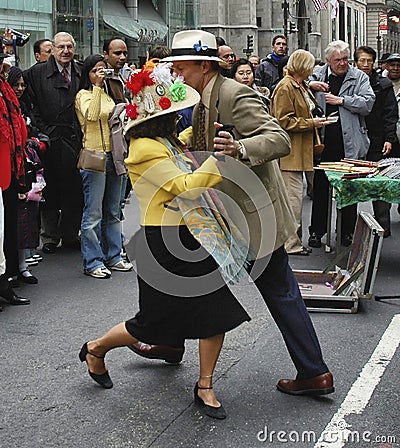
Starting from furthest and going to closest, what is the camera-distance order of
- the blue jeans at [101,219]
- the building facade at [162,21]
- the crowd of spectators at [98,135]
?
the building facade at [162,21] < the blue jeans at [101,219] < the crowd of spectators at [98,135]

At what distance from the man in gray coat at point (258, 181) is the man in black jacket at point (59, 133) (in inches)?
166

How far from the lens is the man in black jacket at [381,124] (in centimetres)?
1050

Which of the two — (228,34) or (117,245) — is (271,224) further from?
(228,34)

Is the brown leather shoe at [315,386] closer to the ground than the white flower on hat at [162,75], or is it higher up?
closer to the ground

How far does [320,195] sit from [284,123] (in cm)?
127

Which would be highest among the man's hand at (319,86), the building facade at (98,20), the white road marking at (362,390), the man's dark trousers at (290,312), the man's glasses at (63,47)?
the building facade at (98,20)

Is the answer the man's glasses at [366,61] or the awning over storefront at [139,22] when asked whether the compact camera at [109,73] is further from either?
the awning over storefront at [139,22]

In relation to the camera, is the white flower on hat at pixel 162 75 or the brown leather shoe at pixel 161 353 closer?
the white flower on hat at pixel 162 75

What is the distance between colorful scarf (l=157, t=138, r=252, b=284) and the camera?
190 inches

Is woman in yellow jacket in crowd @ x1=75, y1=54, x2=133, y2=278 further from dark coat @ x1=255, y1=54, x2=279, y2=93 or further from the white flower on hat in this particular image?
dark coat @ x1=255, y1=54, x2=279, y2=93

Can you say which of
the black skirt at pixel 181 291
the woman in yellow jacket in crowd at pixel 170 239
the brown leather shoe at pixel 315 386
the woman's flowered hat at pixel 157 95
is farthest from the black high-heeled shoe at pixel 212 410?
the woman's flowered hat at pixel 157 95

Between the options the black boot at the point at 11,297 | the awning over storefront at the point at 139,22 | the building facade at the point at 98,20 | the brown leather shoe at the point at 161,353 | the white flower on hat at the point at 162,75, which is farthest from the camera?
the awning over storefront at the point at 139,22

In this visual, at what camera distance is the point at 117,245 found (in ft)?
30.1

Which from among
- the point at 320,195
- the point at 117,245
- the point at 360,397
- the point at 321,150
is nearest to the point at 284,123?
the point at 321,150
